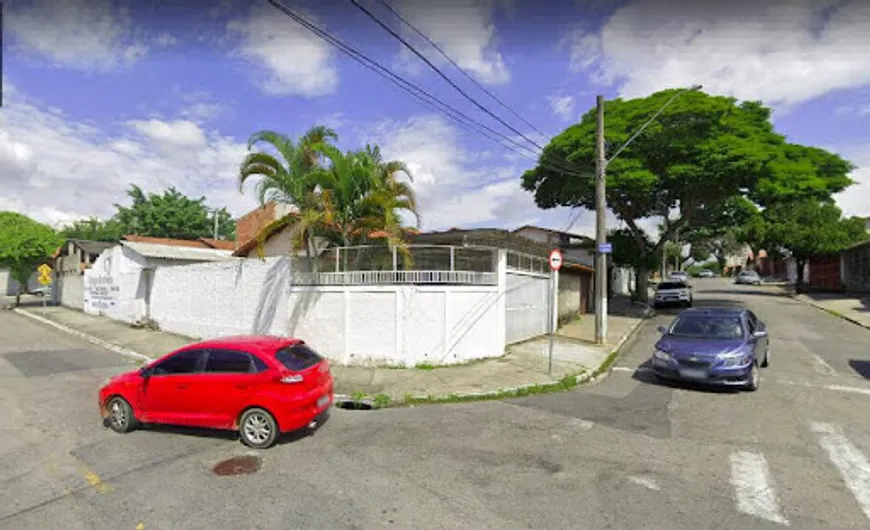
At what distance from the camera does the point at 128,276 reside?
20016mm

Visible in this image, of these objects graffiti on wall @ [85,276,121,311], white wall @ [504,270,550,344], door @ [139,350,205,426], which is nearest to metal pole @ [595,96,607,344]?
white wall @ [504,270,550,344]

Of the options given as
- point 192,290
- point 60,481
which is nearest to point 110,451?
point 60,481

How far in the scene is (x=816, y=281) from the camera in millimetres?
35844

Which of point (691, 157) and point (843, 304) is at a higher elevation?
point (691, 157)

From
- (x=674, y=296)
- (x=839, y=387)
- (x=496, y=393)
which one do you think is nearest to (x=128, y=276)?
(x=496, y=393)

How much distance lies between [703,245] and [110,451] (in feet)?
254

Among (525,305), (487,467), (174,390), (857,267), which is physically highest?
(857,267)

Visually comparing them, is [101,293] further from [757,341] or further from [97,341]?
[757,341]

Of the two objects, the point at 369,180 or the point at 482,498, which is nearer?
the point at 482,498

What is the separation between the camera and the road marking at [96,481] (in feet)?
15.7

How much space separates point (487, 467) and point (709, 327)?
22.2ft

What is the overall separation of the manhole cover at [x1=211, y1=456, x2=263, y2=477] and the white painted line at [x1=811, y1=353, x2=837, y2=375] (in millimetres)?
11609

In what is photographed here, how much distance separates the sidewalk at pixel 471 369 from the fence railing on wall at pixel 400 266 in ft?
6.92

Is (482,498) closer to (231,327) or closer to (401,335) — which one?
(401,335)
